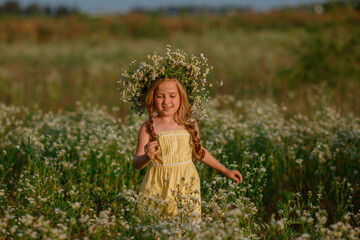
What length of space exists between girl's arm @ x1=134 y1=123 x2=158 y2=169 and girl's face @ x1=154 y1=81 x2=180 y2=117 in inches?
10.3

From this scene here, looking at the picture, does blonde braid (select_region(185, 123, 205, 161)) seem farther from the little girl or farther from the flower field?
the flower field

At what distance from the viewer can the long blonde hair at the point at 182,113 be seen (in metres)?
3.70

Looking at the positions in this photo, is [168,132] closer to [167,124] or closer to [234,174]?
[167,124]

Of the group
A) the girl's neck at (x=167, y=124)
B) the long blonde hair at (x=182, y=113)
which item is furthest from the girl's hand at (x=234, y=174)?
the girl's neck at (x=167, y=124)

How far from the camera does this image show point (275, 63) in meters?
15.0

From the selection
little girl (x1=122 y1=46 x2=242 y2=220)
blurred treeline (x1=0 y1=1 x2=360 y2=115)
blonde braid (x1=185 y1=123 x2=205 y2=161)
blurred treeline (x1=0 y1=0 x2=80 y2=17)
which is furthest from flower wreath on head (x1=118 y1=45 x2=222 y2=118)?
blurred treeline (x1=0 y1=0 x2=80 y2=17)

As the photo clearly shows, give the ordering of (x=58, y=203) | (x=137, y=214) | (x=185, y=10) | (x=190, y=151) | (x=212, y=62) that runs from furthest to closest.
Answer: (x=185, y=10)
(x=212, y=62)
(x=58, y=203)
(x=190, y=151)
(x=137, y=214)

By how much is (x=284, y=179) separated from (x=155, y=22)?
101 feet

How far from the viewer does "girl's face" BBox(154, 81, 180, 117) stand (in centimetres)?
369

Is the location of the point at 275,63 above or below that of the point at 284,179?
above

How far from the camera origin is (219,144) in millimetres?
5648

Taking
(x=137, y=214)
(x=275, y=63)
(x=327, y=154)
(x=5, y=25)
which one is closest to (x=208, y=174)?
(x=327, y=154)

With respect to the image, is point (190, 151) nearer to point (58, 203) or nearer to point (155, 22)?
point (58, 203)

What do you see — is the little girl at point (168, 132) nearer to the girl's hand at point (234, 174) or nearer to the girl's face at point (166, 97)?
the girl's face at point (166, 97)
